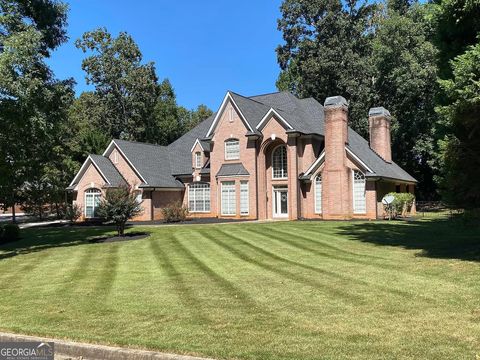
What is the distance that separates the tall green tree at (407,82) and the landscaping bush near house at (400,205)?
32.5 ft

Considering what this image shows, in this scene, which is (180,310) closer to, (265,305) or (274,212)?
(265,305)

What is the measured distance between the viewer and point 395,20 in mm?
46062

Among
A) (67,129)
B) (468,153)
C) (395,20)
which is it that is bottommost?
(468,153)

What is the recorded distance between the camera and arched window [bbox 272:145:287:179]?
1399 inches

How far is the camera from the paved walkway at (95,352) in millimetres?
6066

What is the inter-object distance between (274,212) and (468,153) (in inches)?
888

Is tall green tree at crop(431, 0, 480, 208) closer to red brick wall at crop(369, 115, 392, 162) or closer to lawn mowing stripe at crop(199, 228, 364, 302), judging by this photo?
lawn mowing stripe at crop(199, 228, 364, 302)

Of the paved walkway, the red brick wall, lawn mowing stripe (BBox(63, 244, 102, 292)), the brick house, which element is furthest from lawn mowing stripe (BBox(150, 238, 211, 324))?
the red brick wall

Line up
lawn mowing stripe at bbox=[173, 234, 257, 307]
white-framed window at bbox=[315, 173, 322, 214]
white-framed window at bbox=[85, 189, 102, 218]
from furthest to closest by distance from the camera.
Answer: white-framed window at bbox=[85, 189, 102, 218]
white-framed window at bbox=[315, 173, 322, 214]
lawn mowing stripe at bbox=[173, 234, 257, 307]

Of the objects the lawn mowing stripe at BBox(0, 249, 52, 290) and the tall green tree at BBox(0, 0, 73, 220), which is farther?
the tall green tree at BBox(0, 0, 73, 220)

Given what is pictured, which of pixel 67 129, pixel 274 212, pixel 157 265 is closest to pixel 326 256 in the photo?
pixel 157 265

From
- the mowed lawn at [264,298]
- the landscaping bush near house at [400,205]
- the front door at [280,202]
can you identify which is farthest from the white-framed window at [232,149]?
the mowed lawn at [264,298]

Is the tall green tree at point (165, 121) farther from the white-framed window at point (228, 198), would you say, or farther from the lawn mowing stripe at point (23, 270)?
the lawn mowing stripe at point (23, 270)

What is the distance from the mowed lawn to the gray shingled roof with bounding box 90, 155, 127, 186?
773 inches
